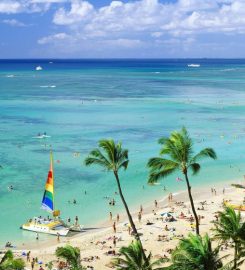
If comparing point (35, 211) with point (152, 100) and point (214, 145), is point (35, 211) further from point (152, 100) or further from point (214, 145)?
point (152, 100)

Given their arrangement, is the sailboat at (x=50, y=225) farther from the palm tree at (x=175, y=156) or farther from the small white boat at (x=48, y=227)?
the palm tree at (x=175, y=156)

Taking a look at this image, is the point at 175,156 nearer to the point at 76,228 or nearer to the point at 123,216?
the point at 76,228

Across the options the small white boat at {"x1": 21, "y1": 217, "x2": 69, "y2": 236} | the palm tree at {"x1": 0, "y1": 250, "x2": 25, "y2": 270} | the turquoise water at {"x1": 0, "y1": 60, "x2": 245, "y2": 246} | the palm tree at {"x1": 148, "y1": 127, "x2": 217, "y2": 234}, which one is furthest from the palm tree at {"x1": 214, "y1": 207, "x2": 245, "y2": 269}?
the turquoise water at {"x1": 0, "y1": 60, "x2": 245, "y2": 246}

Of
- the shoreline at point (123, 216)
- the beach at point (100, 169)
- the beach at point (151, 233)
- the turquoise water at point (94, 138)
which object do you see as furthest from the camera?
the turquoise water at point (94, 138)

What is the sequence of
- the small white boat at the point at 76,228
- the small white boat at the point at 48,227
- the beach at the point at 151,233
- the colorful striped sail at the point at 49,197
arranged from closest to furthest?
the beach at the point at 151,233, the small white boat at the point at 48,227, the small white boat at the point at 76,228, the colorful striped sail at the point at 49,197

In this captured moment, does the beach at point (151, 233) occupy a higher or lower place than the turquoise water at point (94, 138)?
lower

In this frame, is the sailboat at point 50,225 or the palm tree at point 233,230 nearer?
the palm tree at point 233,230

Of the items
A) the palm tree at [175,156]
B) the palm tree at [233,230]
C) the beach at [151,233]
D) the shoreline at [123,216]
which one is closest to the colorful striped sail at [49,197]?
the shoreline at [123,216]

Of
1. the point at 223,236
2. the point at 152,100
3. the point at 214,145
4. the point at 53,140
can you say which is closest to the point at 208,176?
the point at 214,145

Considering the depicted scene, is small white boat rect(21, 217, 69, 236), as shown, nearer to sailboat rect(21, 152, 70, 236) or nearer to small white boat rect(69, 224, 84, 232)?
sailboat rect(21, 152, 70, 236)
